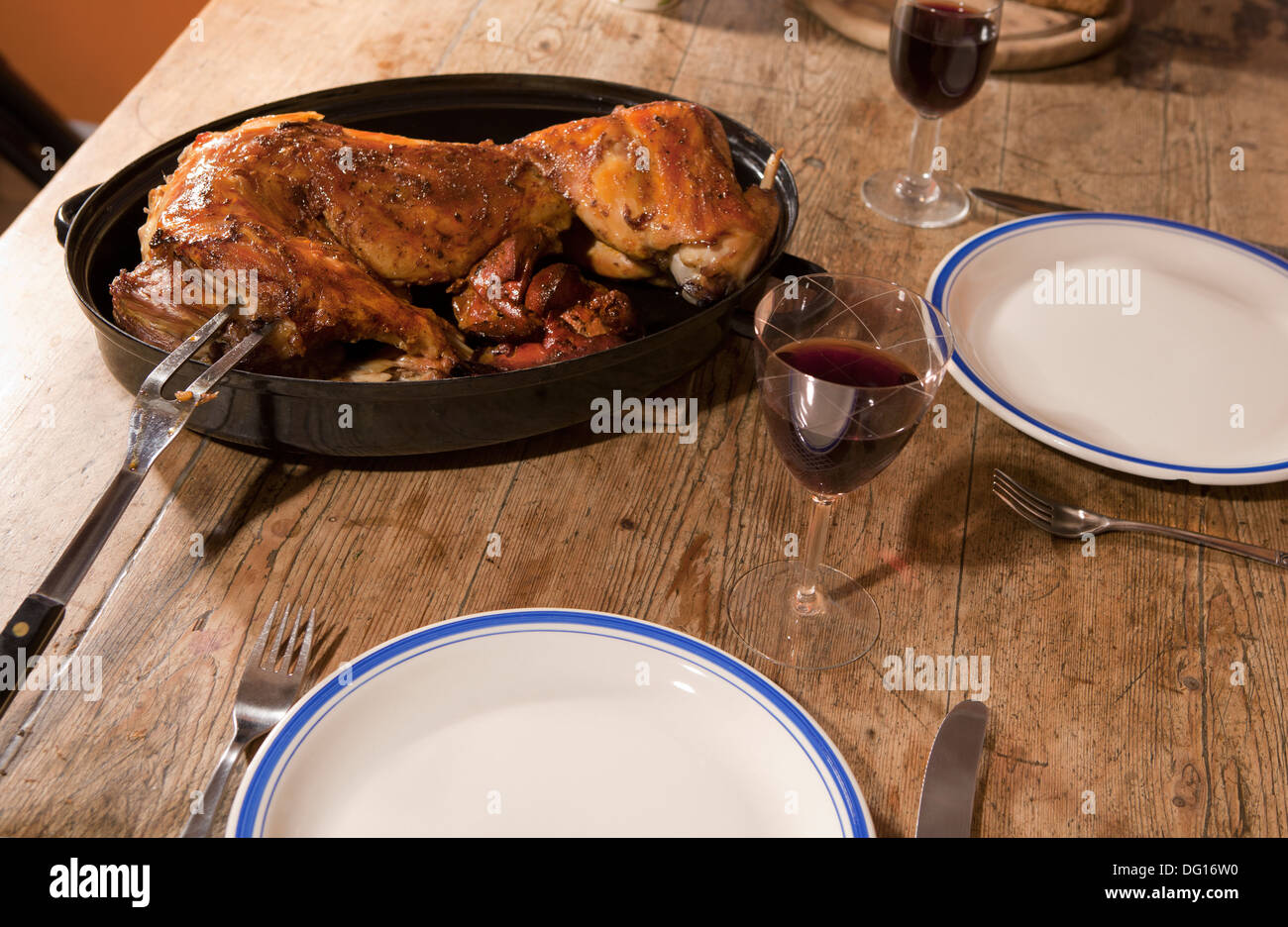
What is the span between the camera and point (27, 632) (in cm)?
84

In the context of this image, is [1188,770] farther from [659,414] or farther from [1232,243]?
[1232,243]

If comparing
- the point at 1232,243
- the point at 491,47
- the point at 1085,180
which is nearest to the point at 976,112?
the point at 1085,180

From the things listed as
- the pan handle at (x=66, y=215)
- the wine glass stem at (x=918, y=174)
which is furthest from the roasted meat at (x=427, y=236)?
the wine glass stem at (x=918, y=174)

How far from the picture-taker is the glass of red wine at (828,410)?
0.89 m

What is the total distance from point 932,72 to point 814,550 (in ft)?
2.92

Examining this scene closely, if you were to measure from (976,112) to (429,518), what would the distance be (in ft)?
4.69

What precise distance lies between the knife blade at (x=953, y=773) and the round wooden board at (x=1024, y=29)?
5.22ft

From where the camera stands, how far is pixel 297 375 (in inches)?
44.8

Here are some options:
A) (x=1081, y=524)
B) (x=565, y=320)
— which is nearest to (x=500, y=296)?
(x=565, y=320)

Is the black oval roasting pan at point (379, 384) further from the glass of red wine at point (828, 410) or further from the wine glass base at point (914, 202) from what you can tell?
the wine glass base at point (914, 202)

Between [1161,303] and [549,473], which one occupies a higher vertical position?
[549,473]

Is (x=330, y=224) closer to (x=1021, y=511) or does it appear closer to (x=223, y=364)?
(x=223, y=364)

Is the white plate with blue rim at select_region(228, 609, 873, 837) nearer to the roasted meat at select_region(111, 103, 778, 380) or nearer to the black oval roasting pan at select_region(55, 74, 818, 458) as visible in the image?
the black oval roasting pan at select_region(55, 74, 818, 458)
